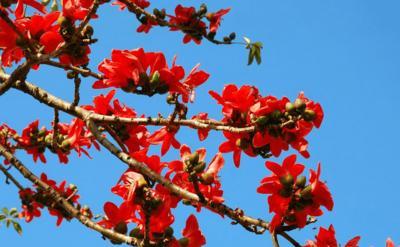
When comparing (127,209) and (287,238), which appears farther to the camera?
(127,209)

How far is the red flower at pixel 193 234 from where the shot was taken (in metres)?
2.03

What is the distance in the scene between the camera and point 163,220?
195 centimetres

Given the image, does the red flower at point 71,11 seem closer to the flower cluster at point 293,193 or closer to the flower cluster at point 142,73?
the flower cluster at point 142,73

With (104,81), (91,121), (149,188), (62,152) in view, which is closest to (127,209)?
(149,188)

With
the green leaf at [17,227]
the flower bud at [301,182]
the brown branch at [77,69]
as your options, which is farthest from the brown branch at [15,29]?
the green leaf at [17,227]

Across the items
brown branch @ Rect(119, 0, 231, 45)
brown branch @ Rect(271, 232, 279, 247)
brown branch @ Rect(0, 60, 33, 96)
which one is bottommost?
brown branch @ Rect(271, 232, 279, 247)

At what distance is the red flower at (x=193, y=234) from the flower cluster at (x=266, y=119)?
1.17 feet

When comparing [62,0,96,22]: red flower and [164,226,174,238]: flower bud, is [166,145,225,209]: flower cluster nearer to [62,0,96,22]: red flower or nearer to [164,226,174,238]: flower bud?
[164,226,174,238]: flower bud

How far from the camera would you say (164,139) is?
2447 millimetres

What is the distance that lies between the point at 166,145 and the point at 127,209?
50 centimetres

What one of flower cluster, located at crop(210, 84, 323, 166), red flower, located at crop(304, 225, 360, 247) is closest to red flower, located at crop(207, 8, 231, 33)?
flower cluster, located at crop(210, 84, 323, 166)

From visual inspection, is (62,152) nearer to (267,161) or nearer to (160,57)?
(160,57)

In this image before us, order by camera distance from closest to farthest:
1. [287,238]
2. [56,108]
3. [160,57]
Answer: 1. [287,238]
2. [160,57]
3. [56,108]

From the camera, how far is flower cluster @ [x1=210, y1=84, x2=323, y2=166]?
2.01 m
